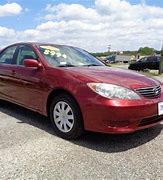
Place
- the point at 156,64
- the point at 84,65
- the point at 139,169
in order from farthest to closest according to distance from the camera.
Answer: the point at 156,64 < the point at 84,65 < the point at 139,169

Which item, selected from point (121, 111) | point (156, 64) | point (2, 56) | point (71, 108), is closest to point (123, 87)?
point (121, 111)

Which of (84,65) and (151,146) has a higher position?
(84,65)

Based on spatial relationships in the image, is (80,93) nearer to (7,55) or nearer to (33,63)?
(33,63)

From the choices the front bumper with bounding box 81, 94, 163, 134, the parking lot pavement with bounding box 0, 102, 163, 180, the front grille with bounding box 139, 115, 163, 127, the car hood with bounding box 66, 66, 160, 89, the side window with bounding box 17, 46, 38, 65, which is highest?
the side window with bounding box 17, 46, 38, 65

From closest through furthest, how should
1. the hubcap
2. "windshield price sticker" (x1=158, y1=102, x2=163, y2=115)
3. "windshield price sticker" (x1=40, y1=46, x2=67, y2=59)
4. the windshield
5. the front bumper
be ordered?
the front bumper < "windshield price sticker" (x1=158, y1=102, x2=163, y2=115) < the hubcap < the windshield < "windshield price sticker" (x1=40, y1=46, x2=67, y2=59)

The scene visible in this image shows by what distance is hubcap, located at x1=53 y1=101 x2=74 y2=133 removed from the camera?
14.6 ft

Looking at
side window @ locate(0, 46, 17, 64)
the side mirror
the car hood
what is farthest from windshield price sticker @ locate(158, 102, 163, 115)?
side window @ locate(0, 46, 17, 64)

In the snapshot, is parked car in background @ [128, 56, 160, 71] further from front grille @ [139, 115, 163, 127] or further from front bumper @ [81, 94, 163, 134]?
front bumper @ [81, 94, 163, 134]

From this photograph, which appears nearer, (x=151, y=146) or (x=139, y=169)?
(x=139, y=169)

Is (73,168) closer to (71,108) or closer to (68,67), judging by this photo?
(71,108)

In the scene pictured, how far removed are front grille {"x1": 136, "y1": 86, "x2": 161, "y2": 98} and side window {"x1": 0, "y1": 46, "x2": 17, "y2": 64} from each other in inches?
114

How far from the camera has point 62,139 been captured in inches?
178

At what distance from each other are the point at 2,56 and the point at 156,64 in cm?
2190

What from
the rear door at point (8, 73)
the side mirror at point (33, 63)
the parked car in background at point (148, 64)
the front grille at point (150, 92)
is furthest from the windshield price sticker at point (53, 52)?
the parked car in background at point (148, 64)
